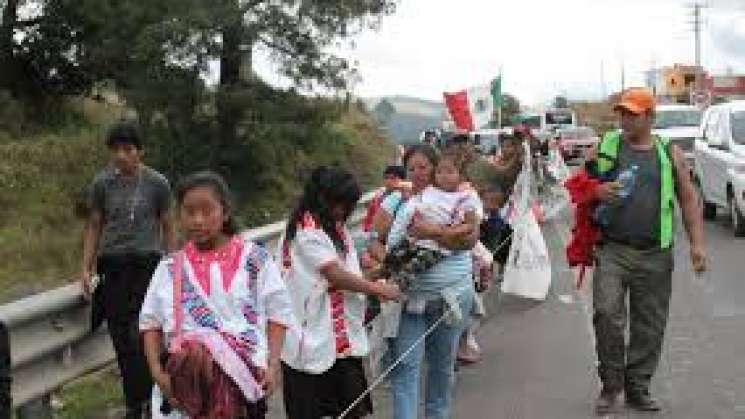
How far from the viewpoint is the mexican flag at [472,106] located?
19406 millimetres

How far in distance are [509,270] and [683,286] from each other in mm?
3196

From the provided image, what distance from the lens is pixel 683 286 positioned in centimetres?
1373

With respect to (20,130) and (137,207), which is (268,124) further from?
(137,207)

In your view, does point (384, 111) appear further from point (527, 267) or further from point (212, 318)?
point (212, 318)

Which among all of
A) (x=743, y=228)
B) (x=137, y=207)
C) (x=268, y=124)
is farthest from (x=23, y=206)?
(x=137, y=207)

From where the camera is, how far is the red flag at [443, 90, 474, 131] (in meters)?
19.4

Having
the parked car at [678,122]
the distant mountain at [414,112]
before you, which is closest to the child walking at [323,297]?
the parked car at [678,122]

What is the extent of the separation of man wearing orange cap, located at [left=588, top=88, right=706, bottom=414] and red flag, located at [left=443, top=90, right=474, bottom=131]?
11.2 metres

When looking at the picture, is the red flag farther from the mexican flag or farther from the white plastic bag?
the white plastic bag

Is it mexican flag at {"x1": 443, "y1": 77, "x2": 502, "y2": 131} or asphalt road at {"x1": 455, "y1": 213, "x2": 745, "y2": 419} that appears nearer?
asphalt road at {"x1": 455, "y1": 213, "x2": 745, "y2": 419}

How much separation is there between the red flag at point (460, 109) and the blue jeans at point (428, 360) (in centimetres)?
1201

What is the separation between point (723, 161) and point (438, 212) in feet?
38.9

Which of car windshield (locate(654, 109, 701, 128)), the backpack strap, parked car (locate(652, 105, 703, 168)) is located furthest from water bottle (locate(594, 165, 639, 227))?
car windshield (locate(654, 109, 701, 128))

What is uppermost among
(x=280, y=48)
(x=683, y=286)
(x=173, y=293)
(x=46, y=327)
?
(x=280, y=48)
